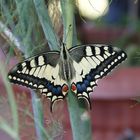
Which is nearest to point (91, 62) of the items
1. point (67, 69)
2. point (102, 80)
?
point (67, 69)

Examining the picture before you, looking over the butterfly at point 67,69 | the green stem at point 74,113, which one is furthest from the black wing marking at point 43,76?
the green stem at point 74,113

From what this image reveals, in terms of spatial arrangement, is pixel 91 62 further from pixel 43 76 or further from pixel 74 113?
pixel 74 113

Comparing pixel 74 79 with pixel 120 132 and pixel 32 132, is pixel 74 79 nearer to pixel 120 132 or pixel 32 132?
pixel 32 132

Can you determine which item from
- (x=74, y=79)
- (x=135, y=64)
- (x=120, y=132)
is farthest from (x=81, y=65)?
(x=135, y=64)

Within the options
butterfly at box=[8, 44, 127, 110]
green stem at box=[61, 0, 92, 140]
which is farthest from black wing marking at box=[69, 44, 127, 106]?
green stem at box=[61, 0, 92, 140]

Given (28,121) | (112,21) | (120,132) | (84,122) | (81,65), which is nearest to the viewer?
(84,122)

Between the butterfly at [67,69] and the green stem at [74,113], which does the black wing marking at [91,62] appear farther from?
the green stem at [74,113]
